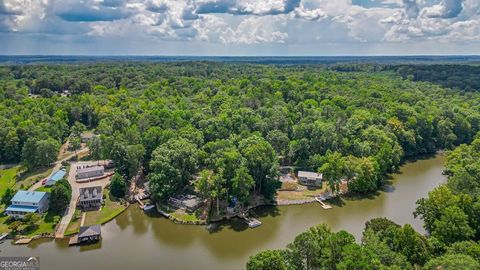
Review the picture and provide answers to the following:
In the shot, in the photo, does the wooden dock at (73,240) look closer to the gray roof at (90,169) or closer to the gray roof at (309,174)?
the gray roof at (90,169)

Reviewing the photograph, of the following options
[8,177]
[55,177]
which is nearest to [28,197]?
[55,177]

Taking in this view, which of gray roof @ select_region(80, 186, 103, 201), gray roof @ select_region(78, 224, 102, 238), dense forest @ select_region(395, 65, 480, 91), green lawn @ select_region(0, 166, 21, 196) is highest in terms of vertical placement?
dense forest @ select_region(395, 65, 480, 91)

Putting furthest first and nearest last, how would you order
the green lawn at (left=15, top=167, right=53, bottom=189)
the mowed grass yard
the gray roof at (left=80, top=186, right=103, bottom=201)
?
the green lawn at (left=15, top=167, right=53, bottom=189), the gray roof at (left=80, top=186, right=103, bottom=201), the mowed grass yard

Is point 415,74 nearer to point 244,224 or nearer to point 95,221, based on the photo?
point 244,224

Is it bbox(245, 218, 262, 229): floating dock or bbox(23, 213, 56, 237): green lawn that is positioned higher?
bbox(23, 213, 56, 237): green lawn

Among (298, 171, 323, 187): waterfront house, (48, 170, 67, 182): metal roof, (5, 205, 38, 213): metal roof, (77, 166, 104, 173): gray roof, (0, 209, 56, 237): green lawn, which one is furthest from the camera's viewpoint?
(77, 166, 104, 173): gray roof

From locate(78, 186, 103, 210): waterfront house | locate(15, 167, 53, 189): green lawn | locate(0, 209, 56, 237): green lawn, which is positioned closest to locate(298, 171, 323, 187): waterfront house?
locate(78, 186, 103, 210): waterfront house

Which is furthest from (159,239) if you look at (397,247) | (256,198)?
(397,247)

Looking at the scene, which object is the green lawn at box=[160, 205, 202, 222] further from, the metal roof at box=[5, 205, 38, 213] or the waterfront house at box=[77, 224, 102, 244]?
the metal roof at box=[5, 205, 38, 213]
